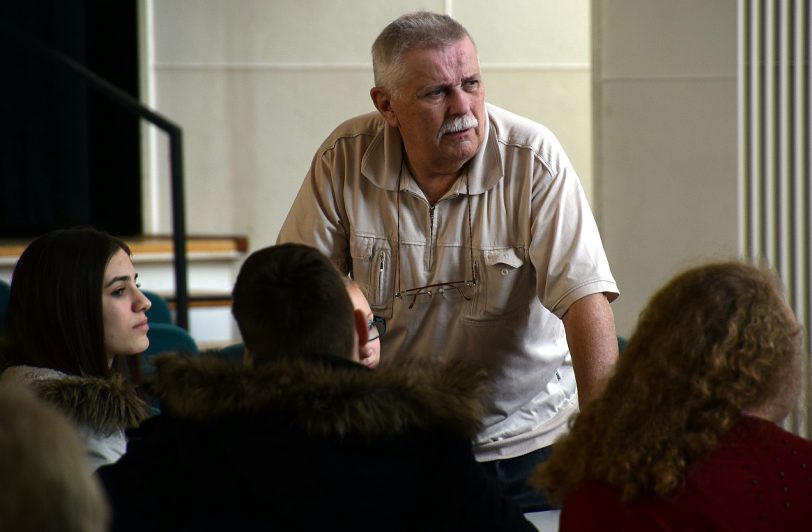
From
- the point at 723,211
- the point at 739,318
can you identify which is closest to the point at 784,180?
the point at 723,211

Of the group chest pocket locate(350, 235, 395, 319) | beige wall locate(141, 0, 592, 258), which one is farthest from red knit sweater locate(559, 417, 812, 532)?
beige wall locate(141, 0, 592, 258)

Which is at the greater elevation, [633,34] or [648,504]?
[633,34]

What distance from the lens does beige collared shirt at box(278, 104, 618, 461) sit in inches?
90.4

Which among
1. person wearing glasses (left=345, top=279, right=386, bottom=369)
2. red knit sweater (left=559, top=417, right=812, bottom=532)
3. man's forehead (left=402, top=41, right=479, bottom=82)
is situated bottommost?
red knit sweater (left=559, top=417, right=812, bottom=532)

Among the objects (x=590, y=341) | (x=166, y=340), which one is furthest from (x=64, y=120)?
(x=590, y=341)

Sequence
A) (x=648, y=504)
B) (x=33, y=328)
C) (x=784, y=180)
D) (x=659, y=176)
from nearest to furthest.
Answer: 1. (x=648, y=504)
2. (x=33, y=328)
3. (x=784, y=180)
4. (x=659, y=176)

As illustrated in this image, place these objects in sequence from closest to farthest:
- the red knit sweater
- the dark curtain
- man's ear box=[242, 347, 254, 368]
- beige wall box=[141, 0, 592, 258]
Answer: the red knit sweater < man's ear box=[242, 347, 254, 368] < the dark curtain < beige wall box=[141, 0, 592, 258]

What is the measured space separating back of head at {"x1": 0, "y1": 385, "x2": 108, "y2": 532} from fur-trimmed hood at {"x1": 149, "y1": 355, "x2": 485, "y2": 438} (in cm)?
68

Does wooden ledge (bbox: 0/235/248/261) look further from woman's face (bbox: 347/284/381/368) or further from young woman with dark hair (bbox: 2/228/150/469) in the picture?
woman's face (bbox: 347/284/381/368)

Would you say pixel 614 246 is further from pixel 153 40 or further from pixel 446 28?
pixel 153 40

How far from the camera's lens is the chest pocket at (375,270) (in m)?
2.39

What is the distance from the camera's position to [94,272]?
232cm

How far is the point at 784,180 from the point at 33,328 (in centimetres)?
206

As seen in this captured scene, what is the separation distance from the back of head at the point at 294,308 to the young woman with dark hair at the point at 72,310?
63cm
